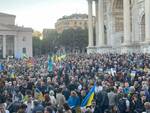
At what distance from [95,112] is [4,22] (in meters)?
119

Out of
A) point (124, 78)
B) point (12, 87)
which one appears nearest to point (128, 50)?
point (124, 78)

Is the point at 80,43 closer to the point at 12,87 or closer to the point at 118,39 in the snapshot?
the point at 118,39

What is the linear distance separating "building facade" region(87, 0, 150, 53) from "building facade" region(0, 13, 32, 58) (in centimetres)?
5861

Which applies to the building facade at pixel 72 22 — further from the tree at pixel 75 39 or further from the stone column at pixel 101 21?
the stone column at pixel 101 21

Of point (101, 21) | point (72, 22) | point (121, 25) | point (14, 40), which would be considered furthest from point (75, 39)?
point (72, 22)

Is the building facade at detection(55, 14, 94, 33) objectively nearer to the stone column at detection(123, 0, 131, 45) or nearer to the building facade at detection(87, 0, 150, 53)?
the building facade at detection(87, 0, 150, 53)

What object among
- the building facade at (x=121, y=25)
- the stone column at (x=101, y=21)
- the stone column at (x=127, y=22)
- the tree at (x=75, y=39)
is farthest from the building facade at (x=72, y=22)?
the stone column at (x=127, y=22)

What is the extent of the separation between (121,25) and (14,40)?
66.0m

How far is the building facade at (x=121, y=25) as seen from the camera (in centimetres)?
5291

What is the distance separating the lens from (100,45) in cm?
6444

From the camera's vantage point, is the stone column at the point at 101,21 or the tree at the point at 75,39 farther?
→ the tree at the point at 75,39

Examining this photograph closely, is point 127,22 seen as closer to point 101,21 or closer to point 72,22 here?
point 101,21

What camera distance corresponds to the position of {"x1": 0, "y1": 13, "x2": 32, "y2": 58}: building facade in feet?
410

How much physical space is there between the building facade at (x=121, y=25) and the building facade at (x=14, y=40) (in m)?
58.6
